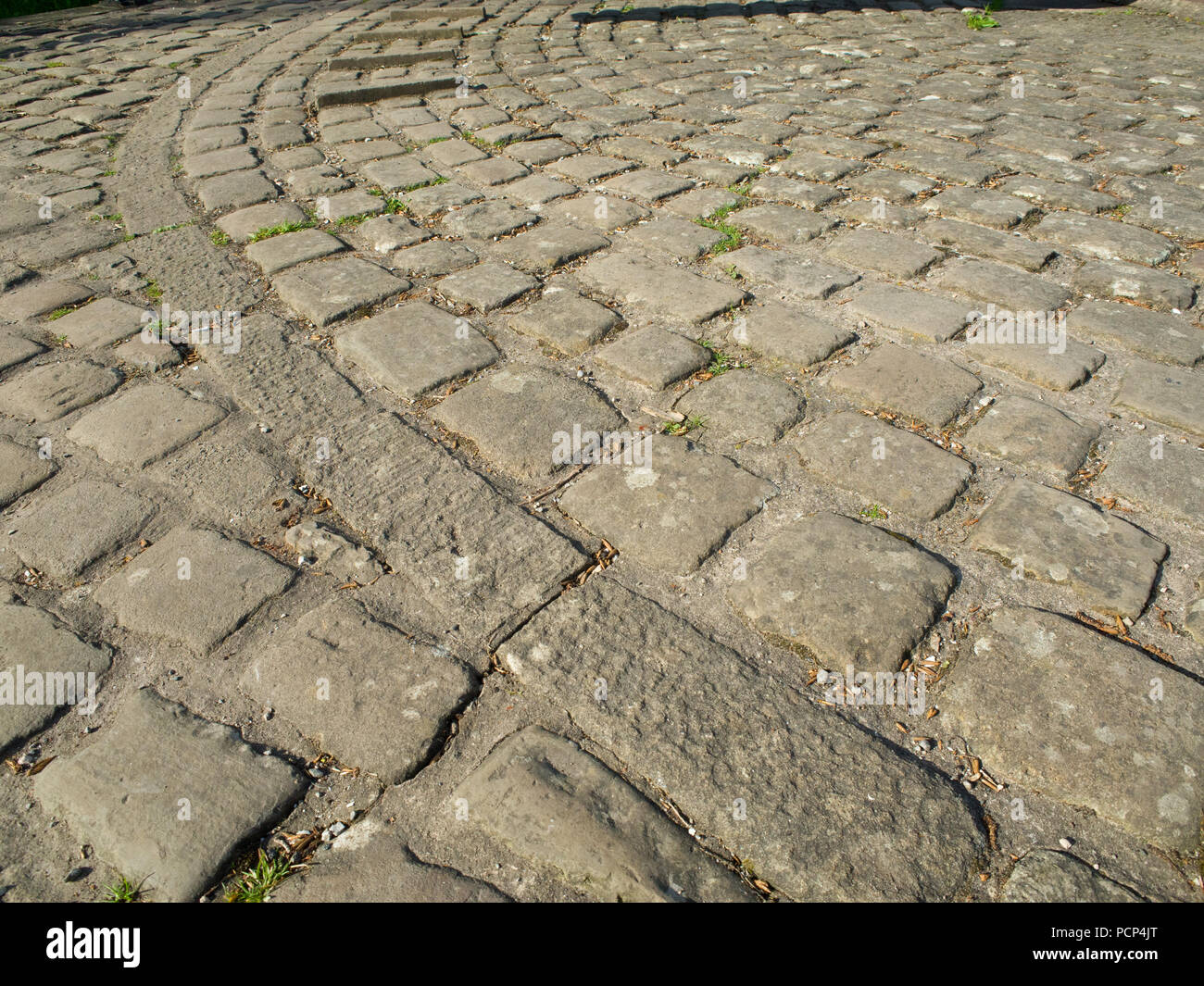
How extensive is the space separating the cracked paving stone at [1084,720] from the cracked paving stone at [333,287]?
2.63 metres

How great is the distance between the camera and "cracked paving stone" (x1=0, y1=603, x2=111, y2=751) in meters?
1.76

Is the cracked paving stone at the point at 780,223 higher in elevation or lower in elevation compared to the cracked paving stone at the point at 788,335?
higher

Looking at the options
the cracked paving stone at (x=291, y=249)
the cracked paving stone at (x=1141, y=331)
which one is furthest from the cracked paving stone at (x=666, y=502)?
the cracked paving stone at (x=291, y=249)

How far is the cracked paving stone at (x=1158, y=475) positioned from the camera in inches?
87.1

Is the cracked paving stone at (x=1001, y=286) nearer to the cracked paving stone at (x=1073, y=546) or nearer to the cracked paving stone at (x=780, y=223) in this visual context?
the cracked paving stone at (x=780, y=223)

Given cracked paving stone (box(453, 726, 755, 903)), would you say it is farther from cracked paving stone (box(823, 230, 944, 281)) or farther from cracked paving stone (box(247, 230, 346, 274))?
cracked paving stone (box(247, 230, 346, 274))

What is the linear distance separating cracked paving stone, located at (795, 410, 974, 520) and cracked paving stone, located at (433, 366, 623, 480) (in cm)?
67

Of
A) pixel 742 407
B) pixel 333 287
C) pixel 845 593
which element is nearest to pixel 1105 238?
pixel 742 407

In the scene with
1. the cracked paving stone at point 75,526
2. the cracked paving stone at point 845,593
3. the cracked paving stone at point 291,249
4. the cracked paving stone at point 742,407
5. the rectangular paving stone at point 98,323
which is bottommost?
the cracked paving stone at point 845,593

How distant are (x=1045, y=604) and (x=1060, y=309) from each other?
164 centimetres

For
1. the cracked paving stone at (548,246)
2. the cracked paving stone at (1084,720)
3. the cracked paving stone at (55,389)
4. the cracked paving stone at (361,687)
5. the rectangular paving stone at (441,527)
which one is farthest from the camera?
the cracked paving stone at (548,246)

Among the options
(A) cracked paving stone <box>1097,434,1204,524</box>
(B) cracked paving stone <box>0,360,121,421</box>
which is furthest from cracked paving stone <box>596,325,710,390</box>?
(B) cracked paving stone <box>0,360,121,421</box>
